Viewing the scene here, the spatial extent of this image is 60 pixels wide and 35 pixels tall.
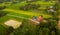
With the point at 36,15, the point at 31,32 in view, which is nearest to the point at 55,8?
the point at 36,15

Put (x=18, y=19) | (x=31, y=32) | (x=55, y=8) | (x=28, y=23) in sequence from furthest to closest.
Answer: (x=55, y=8) < (x=18, y=19) < (x=28, y=23) < (x=31, y=32)

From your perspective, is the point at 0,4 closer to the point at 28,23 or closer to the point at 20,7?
the point at 20,7

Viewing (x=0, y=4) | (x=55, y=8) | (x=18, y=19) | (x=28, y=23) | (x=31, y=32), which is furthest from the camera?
(x=0, y=4)

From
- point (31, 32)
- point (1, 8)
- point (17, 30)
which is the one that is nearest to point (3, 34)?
point (17, 30)

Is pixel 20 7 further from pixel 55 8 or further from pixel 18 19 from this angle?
pixel 55 8

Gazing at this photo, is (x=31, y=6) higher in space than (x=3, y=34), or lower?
higher

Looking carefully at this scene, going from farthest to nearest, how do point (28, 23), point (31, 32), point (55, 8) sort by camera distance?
1. point (55, 8)
2. point (28, 23)
3. point (31, 32)

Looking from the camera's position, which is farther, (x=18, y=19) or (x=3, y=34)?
(x=18, y=19)

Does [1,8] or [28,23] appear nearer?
[28,23]
